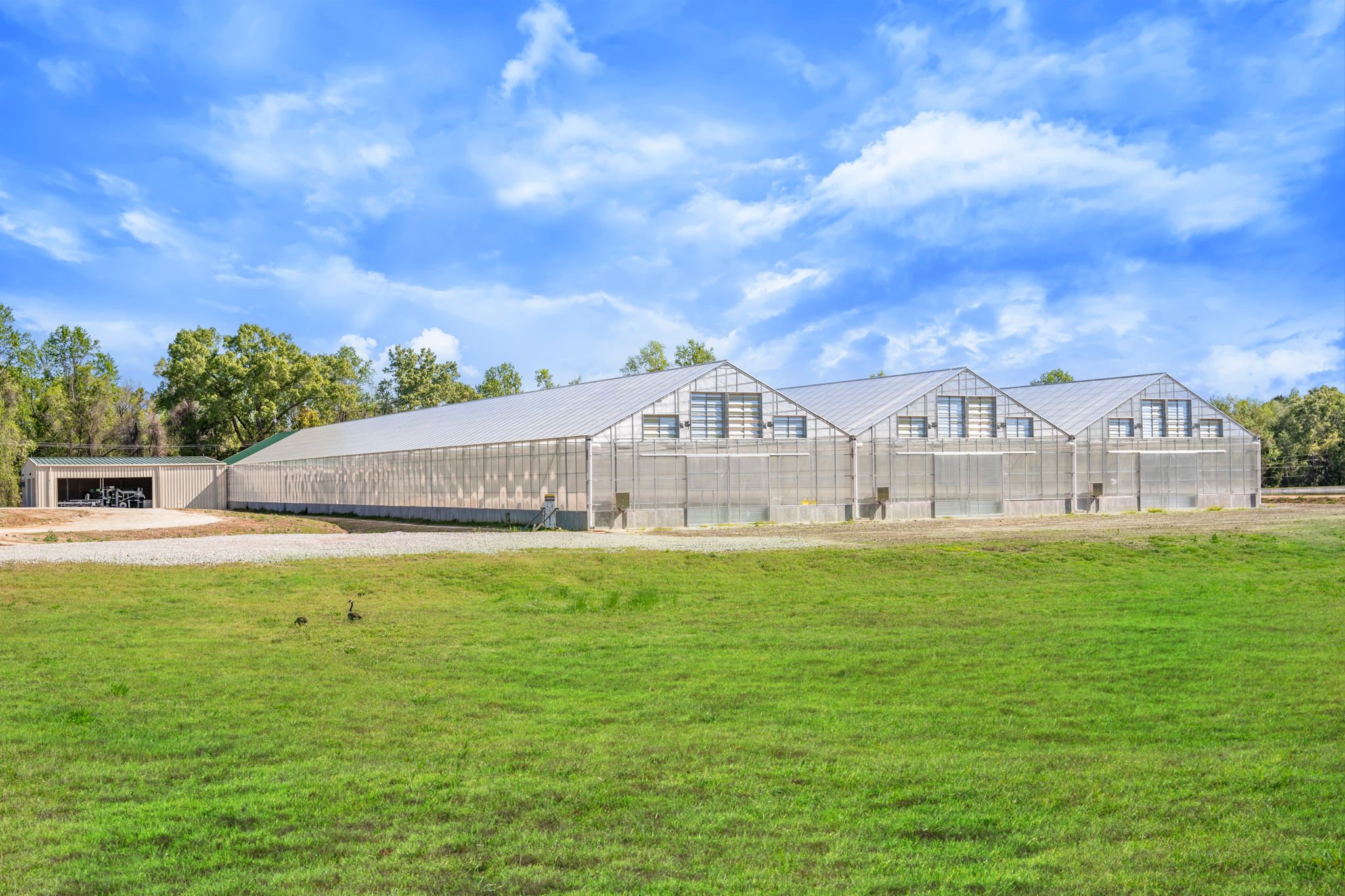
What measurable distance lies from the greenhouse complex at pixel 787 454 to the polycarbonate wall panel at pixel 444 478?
0.10 meters

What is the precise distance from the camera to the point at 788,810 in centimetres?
718

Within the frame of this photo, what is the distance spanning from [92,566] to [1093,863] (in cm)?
2483

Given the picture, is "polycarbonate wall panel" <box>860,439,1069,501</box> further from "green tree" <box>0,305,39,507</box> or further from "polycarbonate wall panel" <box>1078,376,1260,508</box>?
"green tree" <box>0,305,39,507</box>

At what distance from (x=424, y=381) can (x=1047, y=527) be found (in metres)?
84.7

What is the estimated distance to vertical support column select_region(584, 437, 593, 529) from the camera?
4219 cm

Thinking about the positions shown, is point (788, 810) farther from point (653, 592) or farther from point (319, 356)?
point (319, 356)

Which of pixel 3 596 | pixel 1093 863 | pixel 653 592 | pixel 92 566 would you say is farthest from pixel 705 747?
pixel 92 566

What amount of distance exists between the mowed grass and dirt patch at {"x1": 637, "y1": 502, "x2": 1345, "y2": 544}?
16930 millimetres

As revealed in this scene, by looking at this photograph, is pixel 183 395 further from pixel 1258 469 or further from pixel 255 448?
pixel 1258 469

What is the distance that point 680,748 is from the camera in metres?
A: 8.82

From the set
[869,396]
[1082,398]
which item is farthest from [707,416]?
[1082,398]

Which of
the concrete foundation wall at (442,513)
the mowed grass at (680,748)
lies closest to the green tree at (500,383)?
the concrete foundation wall at (442,513)

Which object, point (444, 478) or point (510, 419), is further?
point (510, 419)

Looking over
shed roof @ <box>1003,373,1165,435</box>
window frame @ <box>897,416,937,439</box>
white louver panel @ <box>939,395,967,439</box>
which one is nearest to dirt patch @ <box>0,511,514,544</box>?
window frame @ <box>897,416,937,439</box>
